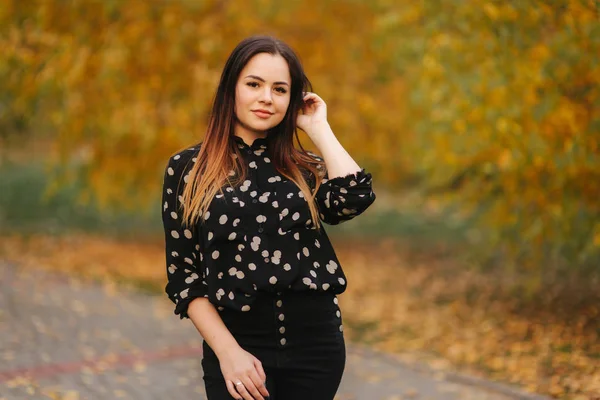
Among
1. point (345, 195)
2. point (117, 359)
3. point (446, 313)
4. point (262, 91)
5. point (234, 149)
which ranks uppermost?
point (446, 313)

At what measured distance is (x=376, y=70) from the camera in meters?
12.1

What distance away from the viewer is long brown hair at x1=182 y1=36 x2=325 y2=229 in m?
2.32

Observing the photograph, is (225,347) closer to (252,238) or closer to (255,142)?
(252,238)

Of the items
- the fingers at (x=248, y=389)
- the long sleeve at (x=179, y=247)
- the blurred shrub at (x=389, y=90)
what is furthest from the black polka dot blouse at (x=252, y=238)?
the blurred shrub at (x=389, y=90)

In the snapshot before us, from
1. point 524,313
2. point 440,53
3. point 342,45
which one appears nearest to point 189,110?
point 342,45

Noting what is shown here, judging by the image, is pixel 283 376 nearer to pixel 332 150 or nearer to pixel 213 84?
pixel 332 150

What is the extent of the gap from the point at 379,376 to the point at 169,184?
4.20 meters

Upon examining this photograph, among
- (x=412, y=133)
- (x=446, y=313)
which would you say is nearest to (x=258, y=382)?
(x=446, y=313)

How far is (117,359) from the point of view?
6496 mm

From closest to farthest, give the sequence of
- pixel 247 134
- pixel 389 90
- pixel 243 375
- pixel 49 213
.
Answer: pixel 243 375
pixel 247 134
pixel 389 90
pixel 49 213

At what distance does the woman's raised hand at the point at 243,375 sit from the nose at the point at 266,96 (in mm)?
782

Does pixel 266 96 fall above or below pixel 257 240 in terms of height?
above

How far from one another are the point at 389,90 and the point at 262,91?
10.2 metres

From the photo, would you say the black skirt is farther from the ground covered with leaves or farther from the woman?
the ground covered with leaves
